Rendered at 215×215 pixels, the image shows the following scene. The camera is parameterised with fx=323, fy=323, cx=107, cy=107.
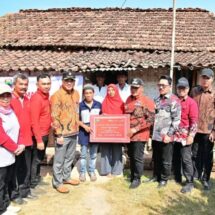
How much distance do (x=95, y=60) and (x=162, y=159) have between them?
4485 millimetres

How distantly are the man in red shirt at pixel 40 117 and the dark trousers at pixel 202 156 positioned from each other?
7.92 ft

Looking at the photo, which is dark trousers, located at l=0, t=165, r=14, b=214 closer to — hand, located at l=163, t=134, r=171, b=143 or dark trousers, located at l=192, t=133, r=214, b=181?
hand, located at l=163, t=134, r=171, b=143

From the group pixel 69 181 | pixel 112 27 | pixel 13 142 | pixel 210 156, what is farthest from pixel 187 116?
pixel 112 27

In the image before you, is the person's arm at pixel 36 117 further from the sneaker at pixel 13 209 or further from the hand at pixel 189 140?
the hand at pixel 189 140

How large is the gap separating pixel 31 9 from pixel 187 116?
11.8 metres

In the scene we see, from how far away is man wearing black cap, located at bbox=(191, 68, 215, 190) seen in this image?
502 cm

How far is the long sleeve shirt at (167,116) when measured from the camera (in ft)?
16.0

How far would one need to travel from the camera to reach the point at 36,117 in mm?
4535

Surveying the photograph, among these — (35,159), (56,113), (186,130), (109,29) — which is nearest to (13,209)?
(35,159)

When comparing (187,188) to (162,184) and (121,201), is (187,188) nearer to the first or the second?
(162,184)

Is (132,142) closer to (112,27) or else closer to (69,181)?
(69,181)

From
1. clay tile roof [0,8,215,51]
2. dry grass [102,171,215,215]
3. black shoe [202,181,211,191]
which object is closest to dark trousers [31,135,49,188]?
dry grass [102,171,215,215]

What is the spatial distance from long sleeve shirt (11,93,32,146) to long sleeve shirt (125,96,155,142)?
5.40ft

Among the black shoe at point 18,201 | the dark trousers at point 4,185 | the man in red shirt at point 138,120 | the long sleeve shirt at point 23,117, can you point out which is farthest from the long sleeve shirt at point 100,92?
the dark trousers at point 4,185
